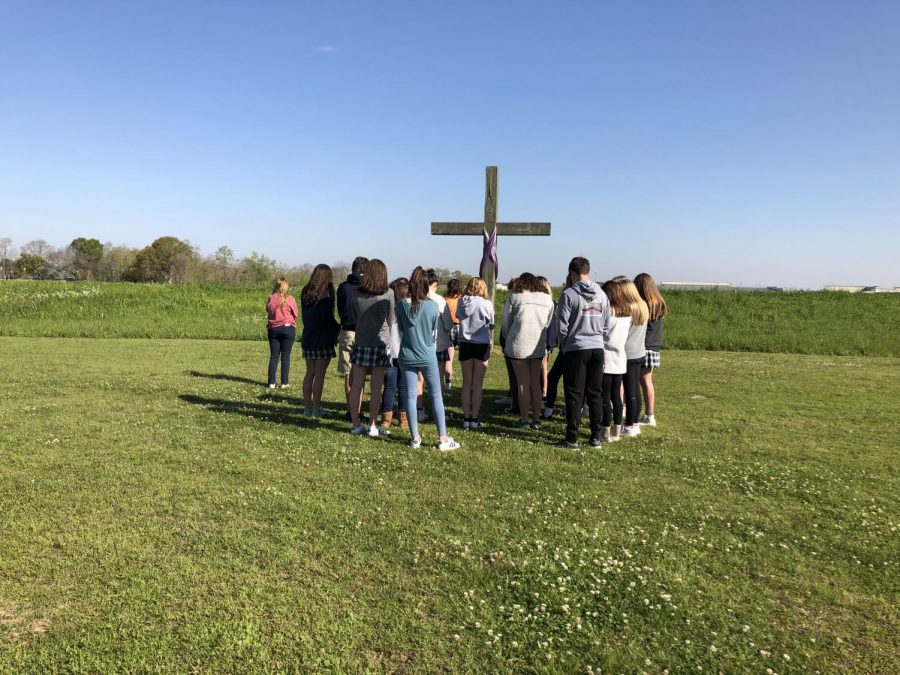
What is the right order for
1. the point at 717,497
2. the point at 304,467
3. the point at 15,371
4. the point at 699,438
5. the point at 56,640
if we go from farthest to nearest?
the point at 15,371 < the point at 699,438 < the point at 304,467 < the point at 717,497 < the point at 56,640

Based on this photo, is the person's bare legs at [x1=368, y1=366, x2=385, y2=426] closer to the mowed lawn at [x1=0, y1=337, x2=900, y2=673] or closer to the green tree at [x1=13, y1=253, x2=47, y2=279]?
the mowed lawn at [x1=0, y1=337, x2=900, y2=673]

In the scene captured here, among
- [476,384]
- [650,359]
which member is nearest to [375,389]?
[476,384]

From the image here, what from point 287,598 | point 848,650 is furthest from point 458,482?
point 848,650

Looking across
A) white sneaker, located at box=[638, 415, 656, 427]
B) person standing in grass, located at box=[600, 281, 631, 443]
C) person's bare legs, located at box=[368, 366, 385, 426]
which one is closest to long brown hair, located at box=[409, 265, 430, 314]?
person's bare legs, located at box=[368, 366, 385, 426]

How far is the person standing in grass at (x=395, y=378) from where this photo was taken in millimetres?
7070

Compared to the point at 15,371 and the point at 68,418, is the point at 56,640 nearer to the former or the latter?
the point at 68,418

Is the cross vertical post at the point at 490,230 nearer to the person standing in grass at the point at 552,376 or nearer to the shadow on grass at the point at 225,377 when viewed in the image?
the person standing in grass at the point at 552,376

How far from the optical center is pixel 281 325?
11.2 metres

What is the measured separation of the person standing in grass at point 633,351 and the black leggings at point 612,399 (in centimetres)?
27

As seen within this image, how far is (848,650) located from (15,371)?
592 inches

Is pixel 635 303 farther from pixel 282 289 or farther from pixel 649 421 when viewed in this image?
pixel 282 289

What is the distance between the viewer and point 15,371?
1245cm

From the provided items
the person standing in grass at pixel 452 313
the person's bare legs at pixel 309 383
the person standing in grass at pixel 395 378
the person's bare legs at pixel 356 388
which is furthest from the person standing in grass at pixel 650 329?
the person's bare legs at pixel 309 383

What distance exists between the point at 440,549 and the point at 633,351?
4418mm
